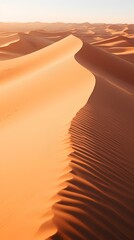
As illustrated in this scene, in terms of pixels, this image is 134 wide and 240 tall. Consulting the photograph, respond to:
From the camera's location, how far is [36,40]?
121ft

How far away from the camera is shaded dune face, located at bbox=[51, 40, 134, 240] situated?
3.24 metres

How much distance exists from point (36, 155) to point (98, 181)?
113cm

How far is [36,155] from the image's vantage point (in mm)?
4906

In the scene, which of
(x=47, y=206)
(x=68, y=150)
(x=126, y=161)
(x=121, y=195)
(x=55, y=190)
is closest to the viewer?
(x=47, y=206)

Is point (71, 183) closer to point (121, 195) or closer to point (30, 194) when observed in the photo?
point (30, 194)

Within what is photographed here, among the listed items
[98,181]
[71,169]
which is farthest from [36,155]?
[98,181]

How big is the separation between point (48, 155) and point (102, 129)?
1.56 metres

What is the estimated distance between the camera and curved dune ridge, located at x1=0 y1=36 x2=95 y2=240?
3270 mm

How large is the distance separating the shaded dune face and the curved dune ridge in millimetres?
126

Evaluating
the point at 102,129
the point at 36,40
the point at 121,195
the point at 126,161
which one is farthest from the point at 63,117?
the point at 36,40

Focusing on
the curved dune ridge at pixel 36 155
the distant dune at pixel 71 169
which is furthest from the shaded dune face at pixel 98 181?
the curved dune ridge at pixel 36 155

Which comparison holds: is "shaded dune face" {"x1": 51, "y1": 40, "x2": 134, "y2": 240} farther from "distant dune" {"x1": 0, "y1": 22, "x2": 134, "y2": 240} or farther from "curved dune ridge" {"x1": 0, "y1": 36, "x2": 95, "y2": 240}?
"curved dune ridge" {"x1": 0, "y1": 36, "x2": 95, "y2": 240}

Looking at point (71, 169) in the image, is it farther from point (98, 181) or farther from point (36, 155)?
point (36, 155)

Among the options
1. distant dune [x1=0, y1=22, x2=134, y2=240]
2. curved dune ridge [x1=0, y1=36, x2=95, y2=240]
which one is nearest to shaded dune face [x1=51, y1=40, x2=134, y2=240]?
distant dune [x1=0, y1=22, x2=134, y2=240]
